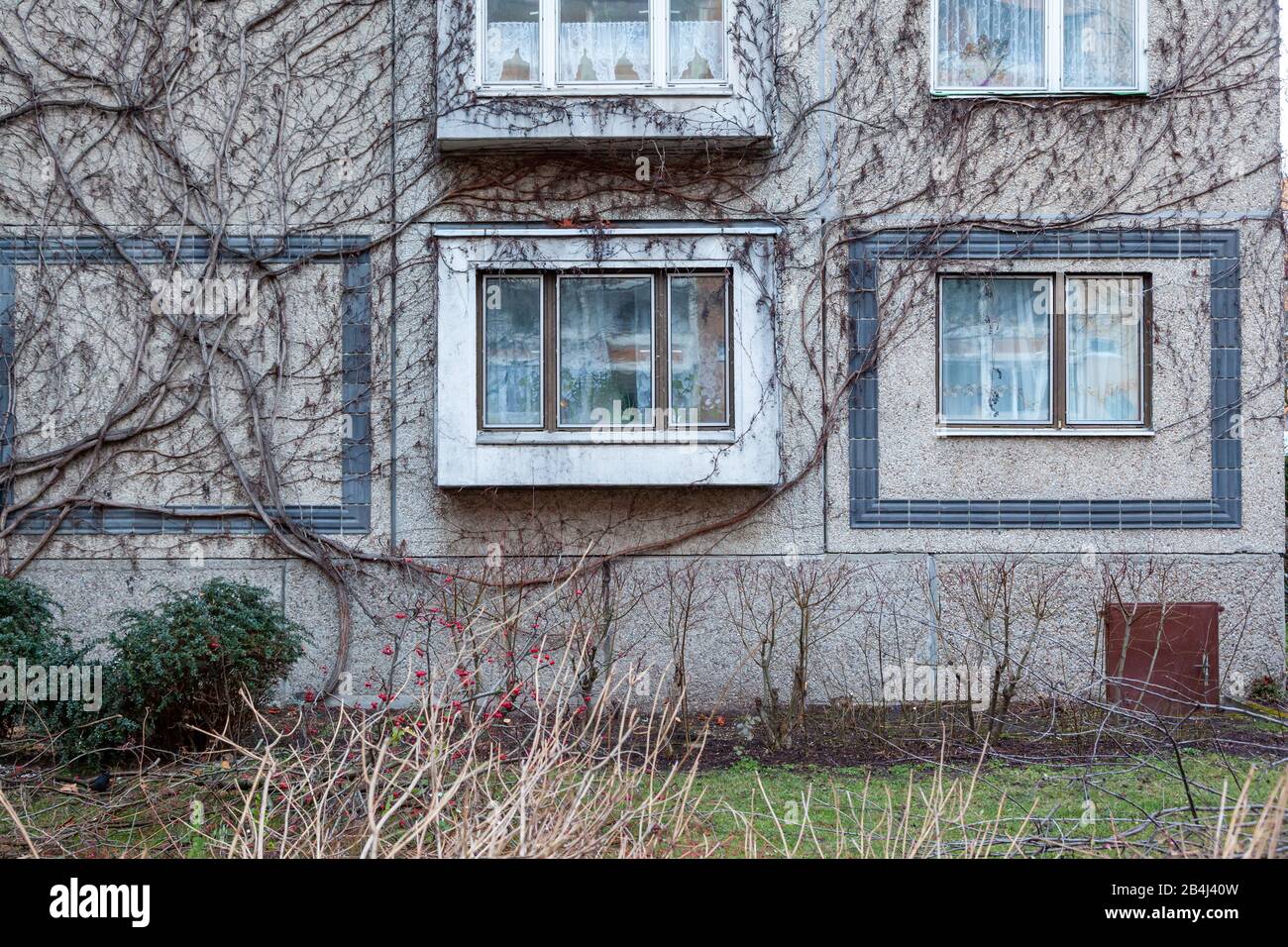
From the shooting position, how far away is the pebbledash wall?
946 centimetres

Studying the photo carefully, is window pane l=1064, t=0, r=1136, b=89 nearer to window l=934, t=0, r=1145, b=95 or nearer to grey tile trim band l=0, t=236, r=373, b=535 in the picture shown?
window l=934, t=0, r=1145, b=95

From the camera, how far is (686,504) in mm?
9547

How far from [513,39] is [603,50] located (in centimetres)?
69

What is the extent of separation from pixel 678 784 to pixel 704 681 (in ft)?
8.07

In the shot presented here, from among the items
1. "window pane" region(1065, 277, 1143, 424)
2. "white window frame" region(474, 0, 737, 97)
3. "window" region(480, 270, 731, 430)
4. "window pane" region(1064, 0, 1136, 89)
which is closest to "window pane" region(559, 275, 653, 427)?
"window" region(480, 270, 731, 430)

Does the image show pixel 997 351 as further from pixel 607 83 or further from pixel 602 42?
pixel 602 42

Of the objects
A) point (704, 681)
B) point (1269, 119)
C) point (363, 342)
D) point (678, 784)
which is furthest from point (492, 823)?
point (1269, 119)

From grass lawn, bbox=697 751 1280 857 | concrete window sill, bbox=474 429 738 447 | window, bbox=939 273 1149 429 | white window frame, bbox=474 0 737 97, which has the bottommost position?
grass lawn, bbox=697 751 1280 857

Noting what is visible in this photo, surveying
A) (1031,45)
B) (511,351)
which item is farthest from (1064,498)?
(511,351)

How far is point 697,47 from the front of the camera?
30.6 feet

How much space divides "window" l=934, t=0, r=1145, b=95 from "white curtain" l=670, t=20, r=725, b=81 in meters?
1.80

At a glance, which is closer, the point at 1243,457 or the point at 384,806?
the point at 384,806

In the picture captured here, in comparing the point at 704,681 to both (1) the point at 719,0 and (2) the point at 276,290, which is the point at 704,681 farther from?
(1) the point at 719,0

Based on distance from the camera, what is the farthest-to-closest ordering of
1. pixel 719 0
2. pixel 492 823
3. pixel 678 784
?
1. pixel 719 0
2. pixel 678 784
3. pixel 492 823
